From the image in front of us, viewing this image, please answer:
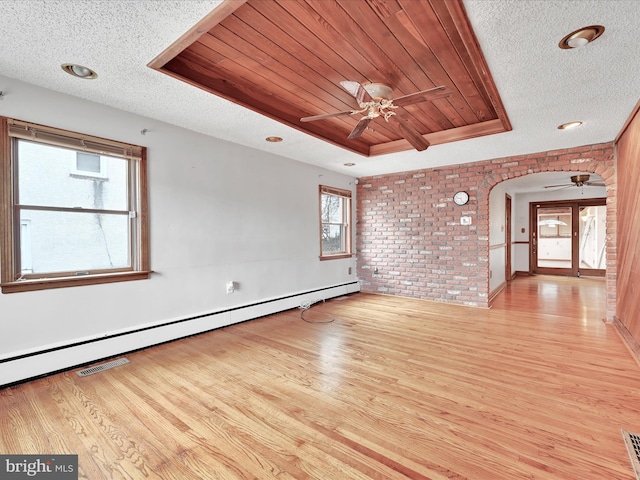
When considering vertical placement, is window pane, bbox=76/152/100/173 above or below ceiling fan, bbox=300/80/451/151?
below

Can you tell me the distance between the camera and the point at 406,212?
557 centimetres

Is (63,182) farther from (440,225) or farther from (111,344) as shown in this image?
(440,225)

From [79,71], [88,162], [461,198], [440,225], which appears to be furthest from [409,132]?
[88,162]

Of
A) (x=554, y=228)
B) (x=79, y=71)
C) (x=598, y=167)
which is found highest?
(x=79, y=71)

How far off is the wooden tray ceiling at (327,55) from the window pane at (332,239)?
2654 millimetres

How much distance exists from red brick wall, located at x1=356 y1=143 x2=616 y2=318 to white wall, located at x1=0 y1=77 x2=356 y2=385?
129cm

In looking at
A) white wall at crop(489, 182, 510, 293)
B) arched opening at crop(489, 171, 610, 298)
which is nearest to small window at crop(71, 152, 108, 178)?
white wall at crop(489, 182, 510, 293)

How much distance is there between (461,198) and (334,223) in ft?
7.37

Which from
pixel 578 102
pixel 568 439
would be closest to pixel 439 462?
pixel 568 439

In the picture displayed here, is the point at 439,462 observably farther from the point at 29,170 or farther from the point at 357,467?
the point at 29,170

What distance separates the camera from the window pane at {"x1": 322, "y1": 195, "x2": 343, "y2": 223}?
559cm

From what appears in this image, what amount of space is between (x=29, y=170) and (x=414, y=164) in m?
4.76

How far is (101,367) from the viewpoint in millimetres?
2646

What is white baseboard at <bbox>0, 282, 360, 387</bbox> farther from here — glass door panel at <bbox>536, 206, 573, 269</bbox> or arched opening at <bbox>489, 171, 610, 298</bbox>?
glass door panel at <bbox>536, 206, 573, 269</bbox>
